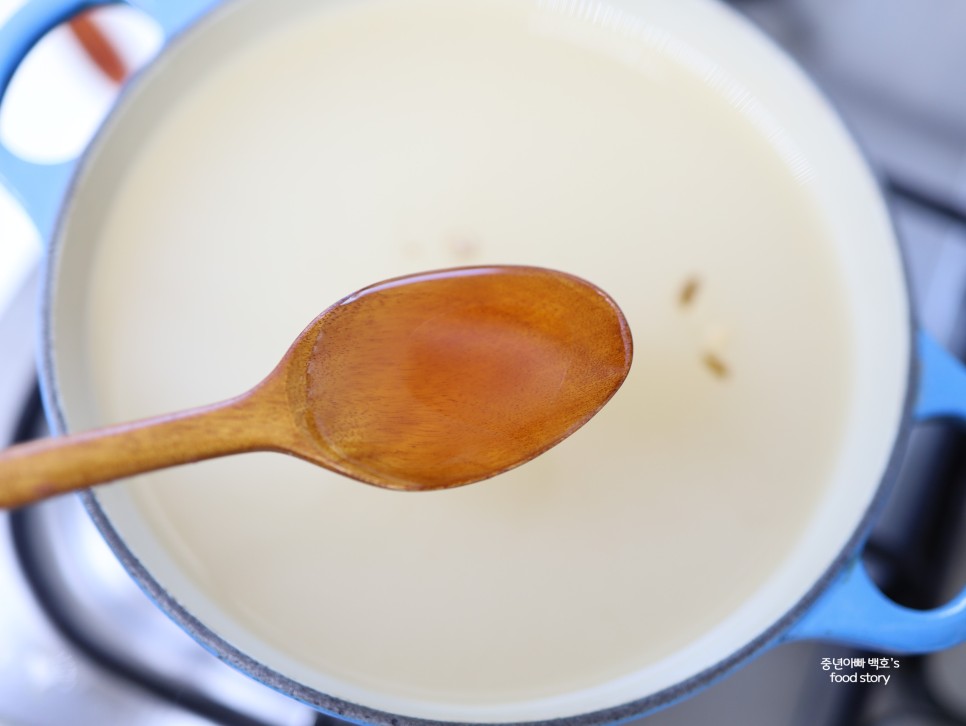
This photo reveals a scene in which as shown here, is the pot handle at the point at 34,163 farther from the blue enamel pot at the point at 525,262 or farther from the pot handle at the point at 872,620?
the pot handle at the point at 872,620

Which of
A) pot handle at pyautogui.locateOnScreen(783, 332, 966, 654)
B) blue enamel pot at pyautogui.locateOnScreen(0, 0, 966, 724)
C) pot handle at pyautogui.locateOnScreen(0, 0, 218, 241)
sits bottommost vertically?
pot handle at pyautogui.locateOnScreen(783, 332, 966, 654)

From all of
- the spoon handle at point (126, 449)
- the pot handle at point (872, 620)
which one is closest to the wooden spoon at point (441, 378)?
the spoon handle at point (126, 449)

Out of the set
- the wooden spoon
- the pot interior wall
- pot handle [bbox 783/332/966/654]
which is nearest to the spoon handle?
the wooden spoon

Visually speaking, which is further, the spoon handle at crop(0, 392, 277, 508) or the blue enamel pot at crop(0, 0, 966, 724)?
the blue enamel pot at crop(0, 0, 966, 724)

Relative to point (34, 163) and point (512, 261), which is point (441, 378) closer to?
point (512, 261)

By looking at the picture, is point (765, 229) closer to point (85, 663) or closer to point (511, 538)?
point (511, 538)

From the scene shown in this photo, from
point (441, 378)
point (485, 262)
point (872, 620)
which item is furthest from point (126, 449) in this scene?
point (872, 620)

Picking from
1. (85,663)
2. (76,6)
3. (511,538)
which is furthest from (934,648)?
(76,6)

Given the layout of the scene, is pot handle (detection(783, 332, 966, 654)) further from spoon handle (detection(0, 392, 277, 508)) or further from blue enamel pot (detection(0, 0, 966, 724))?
spoon handle (detection(0, 392, 277, 508))
